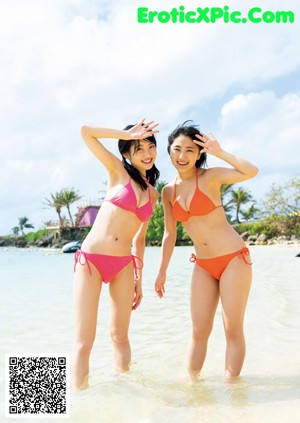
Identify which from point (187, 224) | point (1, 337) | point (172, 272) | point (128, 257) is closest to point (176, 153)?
point (187, 224)

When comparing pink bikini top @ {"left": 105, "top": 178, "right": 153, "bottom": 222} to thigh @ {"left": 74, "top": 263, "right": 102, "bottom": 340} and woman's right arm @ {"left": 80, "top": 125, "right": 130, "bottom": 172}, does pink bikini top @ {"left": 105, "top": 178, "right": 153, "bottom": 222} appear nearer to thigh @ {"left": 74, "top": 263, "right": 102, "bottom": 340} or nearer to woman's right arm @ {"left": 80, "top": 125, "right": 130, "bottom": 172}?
woman's right arm @ {"left": 80, "top": 125, "right": 130, "bottom": 172}

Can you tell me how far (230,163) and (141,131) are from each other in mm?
704

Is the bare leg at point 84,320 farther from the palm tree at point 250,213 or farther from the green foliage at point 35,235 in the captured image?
the green foliage at point 35,235

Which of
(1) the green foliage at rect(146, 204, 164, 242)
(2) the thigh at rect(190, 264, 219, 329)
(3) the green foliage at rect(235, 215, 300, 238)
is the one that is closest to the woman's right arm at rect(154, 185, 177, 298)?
(2) the thigh at rect(190, 264, 219, 329)

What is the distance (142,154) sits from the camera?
3.51 metres

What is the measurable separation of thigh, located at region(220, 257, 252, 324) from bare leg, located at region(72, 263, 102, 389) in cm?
96

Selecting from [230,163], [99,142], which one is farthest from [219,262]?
[99,142]

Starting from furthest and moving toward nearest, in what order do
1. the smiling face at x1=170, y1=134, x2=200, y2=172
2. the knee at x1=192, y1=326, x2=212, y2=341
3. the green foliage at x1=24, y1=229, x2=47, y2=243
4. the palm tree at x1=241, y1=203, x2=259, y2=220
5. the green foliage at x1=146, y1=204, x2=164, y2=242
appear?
the green foliage at x1=24, y1=229, x2=47, y2=243, the palm tree at x1=241, y1=203, x2=259, y2=220, the green foliage at x1=146, y1=204, x2=164, y2=242, the knee at x1=192, y1=326, x2=212, y2=341, the smiling face at x1=170, y1=134, x2=200, y2=172

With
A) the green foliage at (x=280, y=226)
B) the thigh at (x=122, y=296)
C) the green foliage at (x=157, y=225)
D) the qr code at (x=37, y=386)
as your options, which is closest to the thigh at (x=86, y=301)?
the thigh at (x=122, y=296)

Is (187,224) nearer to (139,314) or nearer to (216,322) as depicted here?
(216,322)

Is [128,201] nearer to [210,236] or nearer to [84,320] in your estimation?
[210,236]

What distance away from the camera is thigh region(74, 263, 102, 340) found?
10.8ft

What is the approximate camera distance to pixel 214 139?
3.38m

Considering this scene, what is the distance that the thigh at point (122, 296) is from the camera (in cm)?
344
